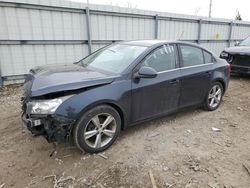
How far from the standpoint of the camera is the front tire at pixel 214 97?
4.45m

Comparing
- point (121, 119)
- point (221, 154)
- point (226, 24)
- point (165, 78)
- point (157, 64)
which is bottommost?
point (221, 154)

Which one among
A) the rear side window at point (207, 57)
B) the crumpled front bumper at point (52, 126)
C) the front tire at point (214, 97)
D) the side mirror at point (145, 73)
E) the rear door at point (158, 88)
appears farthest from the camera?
the front tire at point (214, 97)

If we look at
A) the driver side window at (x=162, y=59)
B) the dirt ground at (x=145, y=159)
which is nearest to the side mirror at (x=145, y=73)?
the driver side window at (x=162, y=59)

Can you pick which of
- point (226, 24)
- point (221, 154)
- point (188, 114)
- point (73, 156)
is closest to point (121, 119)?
point (73, 156)

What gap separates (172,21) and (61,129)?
837 centimetres

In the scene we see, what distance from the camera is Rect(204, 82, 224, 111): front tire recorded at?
445 centimetres

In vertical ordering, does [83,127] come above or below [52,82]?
below

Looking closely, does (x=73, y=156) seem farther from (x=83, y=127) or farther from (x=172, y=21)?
(x=172, y=21)

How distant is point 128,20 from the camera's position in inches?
320

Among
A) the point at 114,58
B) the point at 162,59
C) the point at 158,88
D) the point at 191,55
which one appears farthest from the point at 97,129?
the point at 191,55

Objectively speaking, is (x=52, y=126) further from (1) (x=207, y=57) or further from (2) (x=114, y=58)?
(1) (x=207, y=57)

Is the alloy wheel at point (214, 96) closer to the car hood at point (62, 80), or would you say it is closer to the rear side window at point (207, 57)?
the rear side window at point (207, 57)

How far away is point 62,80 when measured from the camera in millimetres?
2783

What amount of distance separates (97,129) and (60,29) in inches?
196
